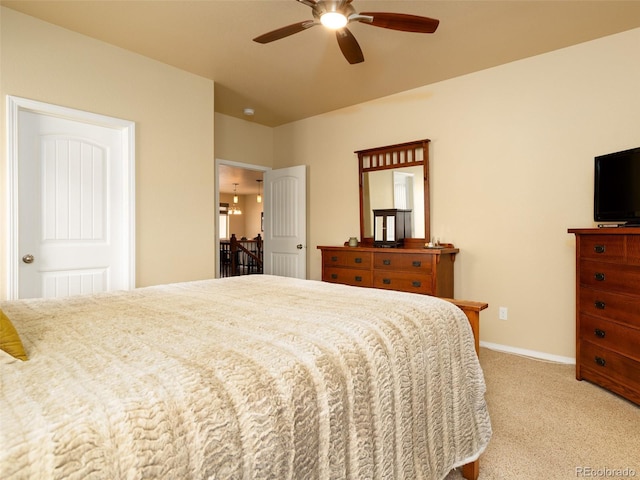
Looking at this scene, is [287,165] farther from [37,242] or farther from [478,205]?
[37,242]

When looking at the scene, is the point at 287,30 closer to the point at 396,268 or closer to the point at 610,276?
the point at 396,268

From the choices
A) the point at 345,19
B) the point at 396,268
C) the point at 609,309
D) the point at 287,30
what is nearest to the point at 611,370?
the point at 609,309

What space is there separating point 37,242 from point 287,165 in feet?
10.5

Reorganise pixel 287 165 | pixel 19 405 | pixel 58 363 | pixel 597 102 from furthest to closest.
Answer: pixel 287 165
pixel 597 102
pixel 58 363
pixel 19 405

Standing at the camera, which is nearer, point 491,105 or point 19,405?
point 19,405

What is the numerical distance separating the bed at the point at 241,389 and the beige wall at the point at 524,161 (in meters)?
2.06

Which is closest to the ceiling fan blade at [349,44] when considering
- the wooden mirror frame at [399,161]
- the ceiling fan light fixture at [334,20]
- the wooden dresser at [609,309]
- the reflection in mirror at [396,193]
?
the ceiling fan light fixture at [334,20]

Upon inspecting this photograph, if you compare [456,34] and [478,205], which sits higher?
[456,34]

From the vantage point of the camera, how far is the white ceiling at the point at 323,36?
2.44 meters

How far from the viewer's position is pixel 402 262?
11.3 feet

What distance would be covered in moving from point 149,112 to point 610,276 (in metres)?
3.83

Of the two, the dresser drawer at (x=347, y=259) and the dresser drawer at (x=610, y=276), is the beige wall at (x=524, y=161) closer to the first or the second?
the dresser drawer at (x=610, y=276)

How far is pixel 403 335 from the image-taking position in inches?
47.4

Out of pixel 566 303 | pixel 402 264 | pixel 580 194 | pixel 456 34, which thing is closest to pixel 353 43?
pixel 456 34
